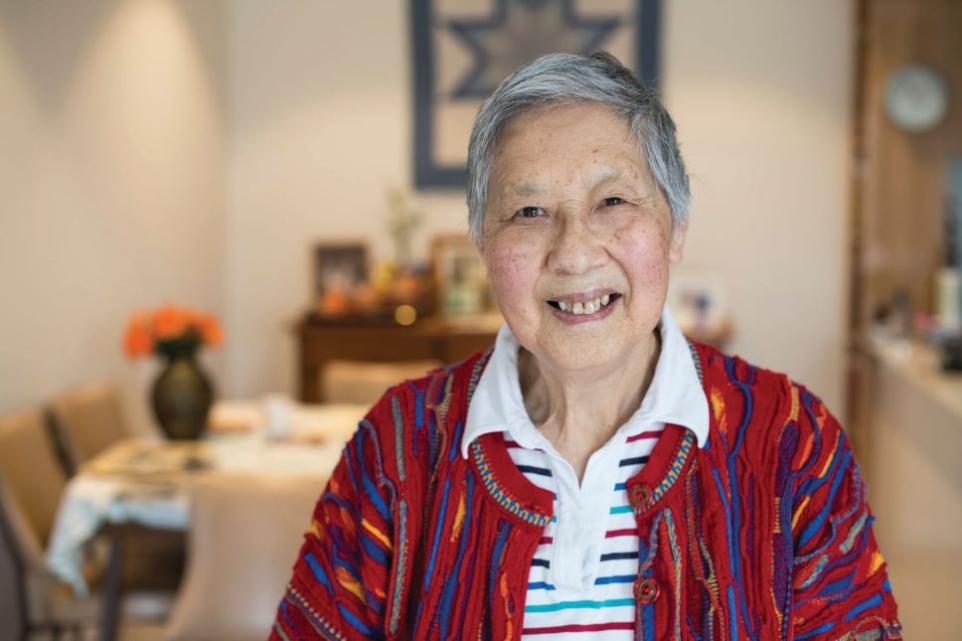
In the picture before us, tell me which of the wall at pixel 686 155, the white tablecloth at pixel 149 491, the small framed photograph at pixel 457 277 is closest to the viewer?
the white tablecloth at pixel 149 491

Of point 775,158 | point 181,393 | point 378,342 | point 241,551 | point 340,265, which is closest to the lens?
point 241,551

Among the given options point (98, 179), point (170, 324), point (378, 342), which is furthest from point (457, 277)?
point (170, 324)

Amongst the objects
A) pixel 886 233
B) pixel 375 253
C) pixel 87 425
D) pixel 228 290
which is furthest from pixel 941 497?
pixel 228 290

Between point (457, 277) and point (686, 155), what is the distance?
4.42 ft

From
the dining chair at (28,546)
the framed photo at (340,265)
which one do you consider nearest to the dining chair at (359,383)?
the dining chair at (28,546)

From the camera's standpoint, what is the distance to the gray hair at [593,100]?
123 cm

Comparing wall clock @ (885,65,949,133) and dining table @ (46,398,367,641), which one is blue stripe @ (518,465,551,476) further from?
wall clock @ (885,65,949,133)

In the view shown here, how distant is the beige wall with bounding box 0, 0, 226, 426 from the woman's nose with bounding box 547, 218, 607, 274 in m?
2.61

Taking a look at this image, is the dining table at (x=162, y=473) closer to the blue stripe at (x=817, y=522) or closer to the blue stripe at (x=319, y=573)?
the blue stripe at (x=319, y=573)

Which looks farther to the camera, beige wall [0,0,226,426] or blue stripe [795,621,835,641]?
beige wall [0,0,226,426]

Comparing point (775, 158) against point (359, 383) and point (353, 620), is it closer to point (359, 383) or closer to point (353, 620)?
point (359, 383)

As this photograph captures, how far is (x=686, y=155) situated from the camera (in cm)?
534

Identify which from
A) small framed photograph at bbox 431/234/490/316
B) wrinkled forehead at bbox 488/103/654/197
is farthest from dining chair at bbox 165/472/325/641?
small framed photograph at bbox 431/234/490/316

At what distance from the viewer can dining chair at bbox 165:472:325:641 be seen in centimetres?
227
